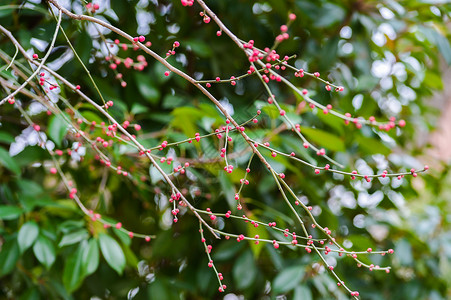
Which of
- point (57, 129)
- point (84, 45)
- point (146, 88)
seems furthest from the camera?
point (146, 88)

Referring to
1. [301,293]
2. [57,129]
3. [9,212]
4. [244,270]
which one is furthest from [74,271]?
[301,293]

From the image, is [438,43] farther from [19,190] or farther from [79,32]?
[19,190]

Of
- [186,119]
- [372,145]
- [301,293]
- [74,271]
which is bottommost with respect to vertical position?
[301,293]

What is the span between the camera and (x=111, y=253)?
3.08ft

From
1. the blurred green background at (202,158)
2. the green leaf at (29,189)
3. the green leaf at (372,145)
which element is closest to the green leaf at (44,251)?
the blurred green background at (202,158)

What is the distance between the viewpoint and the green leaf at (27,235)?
903 mm

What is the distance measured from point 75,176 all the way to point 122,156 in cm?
20

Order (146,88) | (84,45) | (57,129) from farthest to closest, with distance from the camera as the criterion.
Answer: (146,88) → (84,45) → (57,129)

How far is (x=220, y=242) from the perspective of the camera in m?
1.25

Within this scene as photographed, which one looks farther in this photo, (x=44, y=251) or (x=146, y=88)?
(x=146, y=88)

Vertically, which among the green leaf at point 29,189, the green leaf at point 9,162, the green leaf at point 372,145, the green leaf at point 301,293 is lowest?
the green leaf at point 301,293

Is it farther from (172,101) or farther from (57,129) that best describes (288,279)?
(57,129)

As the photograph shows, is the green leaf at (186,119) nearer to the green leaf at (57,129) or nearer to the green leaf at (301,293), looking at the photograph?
the green leaf at (57,129)

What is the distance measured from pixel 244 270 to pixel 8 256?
0.52 metres
